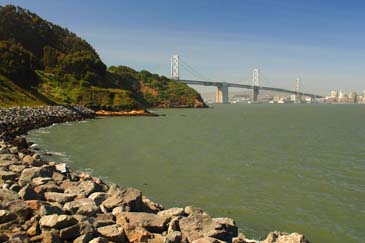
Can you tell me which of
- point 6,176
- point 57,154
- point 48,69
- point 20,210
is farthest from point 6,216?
point 48,69

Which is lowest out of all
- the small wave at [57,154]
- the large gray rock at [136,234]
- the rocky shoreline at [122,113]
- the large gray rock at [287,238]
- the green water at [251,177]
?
the green water at [251,177]

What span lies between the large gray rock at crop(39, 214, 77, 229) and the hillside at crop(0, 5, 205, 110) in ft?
154

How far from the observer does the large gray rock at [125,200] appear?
32.2 ft

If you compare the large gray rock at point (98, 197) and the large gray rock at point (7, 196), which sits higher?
the large gray rock at point (7, 196)

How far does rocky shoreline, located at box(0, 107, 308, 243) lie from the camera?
758cm

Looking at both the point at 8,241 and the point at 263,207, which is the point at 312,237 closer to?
the point at 263,207

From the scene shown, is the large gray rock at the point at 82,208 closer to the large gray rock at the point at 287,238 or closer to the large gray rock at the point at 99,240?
the large gray rock at the point at 99,240

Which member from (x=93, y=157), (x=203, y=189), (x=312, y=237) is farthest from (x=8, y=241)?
(x=93, y=157)

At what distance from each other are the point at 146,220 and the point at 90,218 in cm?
115

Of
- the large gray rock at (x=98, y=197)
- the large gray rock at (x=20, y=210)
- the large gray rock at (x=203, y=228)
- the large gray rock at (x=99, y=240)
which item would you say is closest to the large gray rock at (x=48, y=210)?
the large gray rock at (x=20, y=210)

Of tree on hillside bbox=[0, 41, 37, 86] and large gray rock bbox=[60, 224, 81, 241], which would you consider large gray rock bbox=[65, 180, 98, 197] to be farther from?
tree on hillside bbox=[0, 41, 37, 86]

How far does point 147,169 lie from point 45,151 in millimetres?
8170

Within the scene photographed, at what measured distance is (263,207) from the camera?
13750mm

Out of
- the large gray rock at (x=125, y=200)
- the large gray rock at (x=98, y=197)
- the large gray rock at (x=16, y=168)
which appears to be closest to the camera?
the large gray rock at (x=125, y=200)
